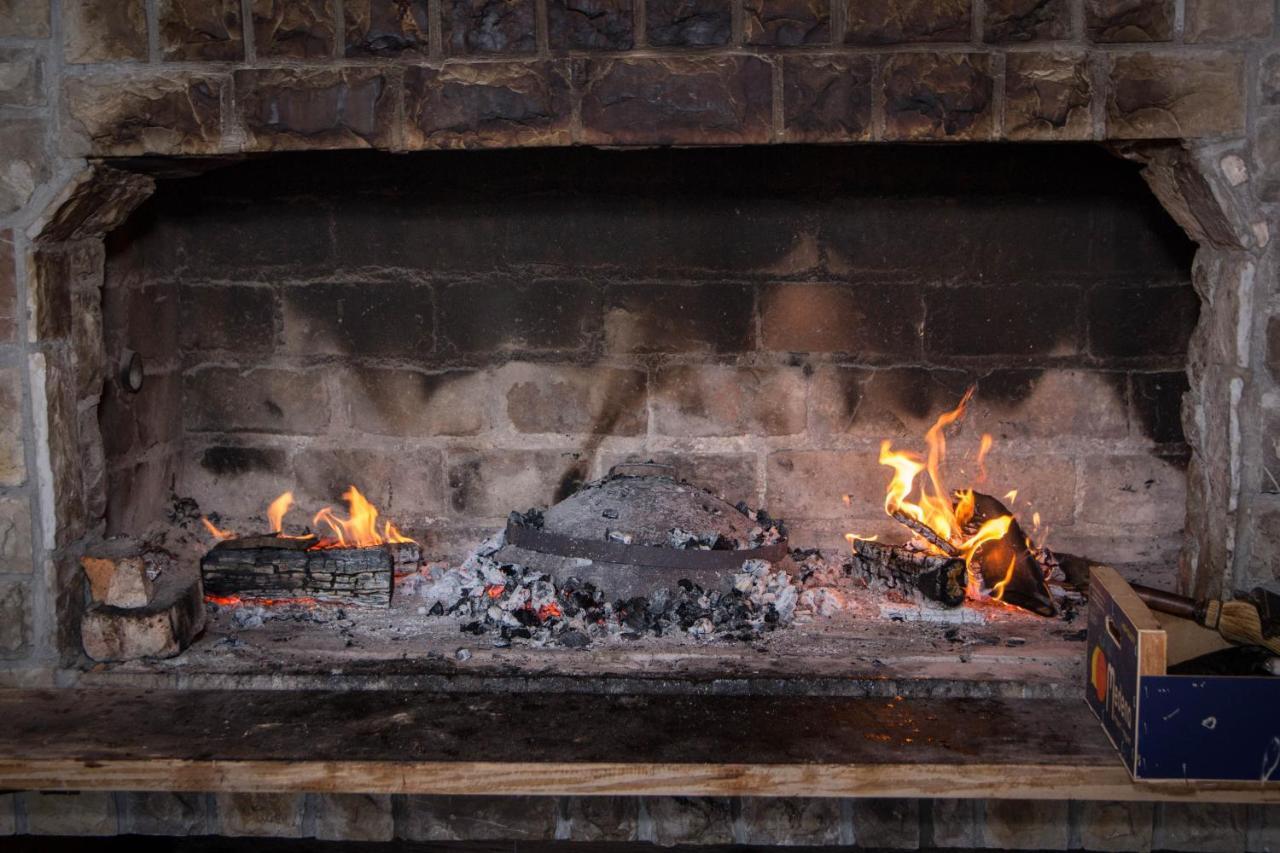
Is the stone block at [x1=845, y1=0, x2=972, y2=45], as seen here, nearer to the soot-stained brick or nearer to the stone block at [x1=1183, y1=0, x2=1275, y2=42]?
the stone block at [x1=1183, y1=0, x2=1275, y2=42]

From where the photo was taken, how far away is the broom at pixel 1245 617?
3.57 meters

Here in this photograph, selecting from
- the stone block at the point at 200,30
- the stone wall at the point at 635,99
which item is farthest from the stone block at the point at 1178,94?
the stone block at the point at 200,30

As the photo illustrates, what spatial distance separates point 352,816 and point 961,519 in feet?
7.65

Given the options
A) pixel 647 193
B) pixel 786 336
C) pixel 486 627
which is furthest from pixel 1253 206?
pixel 486 627

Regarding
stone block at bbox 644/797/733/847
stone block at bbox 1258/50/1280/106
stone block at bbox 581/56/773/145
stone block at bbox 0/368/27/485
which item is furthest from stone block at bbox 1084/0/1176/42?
stone block at bbox 0/368/27/485

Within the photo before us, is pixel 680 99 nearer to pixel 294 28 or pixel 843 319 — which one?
pixel 294 28

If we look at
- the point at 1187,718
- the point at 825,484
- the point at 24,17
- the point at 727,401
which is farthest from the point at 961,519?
the point at 24,17

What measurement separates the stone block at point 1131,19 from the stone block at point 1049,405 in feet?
4.95

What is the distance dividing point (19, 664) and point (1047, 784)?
2.94 meters

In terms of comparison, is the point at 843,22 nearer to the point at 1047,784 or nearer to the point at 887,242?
the point at 887,242

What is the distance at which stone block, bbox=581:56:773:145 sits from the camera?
3.64m

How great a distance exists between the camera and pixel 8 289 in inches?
151

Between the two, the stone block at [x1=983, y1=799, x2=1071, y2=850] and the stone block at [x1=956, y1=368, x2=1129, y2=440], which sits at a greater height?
the stone block at [x1=956, y1=368, x2=1129, y2=440]

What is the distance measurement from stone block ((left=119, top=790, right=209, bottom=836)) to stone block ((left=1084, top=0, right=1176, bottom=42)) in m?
3.20
